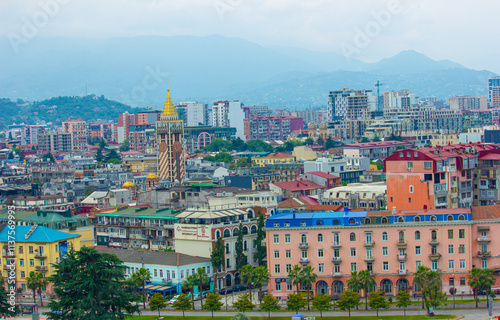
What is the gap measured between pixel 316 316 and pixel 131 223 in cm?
2409

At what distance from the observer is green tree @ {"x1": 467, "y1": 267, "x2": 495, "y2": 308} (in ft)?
164

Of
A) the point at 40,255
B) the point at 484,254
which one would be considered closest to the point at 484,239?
the point at 484,254

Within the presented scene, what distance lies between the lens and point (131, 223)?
226ft

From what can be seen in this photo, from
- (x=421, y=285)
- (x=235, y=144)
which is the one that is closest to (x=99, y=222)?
(x=421, y=285)

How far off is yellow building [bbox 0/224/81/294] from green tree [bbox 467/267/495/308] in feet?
86.9

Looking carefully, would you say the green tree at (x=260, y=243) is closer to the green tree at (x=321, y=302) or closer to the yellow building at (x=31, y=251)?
the green tree at (x=321, y=302)

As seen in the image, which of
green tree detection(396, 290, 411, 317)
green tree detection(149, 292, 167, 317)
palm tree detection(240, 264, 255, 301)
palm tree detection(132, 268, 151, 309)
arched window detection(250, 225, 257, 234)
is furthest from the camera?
arched window detection(250, 225, 257, 234)

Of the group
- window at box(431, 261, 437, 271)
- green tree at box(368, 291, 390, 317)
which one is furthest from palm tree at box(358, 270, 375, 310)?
window at box(431, 261, 437, 271)

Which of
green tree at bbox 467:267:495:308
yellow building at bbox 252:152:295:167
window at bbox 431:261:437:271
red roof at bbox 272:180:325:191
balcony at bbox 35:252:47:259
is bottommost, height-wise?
green tree at bbox 467:267:495:308

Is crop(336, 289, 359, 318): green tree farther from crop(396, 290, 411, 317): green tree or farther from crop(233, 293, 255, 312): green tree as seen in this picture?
crop(233, 293, 255, 312): green tree

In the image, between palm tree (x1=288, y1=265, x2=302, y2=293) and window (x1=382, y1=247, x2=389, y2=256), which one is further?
window (x1=382, y1=247, x2=389, y2=256)

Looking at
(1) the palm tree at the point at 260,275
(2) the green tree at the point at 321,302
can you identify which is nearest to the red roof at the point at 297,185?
(1) the palm tree at the point at 260,275

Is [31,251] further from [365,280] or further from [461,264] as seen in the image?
[461,264]

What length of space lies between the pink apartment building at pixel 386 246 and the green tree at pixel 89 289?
12.3m
